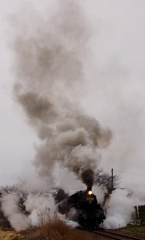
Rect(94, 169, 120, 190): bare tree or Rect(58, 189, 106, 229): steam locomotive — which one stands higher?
Rect(94, 169, 120, 190): bare tree

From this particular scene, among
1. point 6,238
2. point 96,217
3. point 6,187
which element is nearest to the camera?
point 6,238

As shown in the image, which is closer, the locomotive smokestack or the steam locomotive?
the steam locomotive

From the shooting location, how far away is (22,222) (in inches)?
943

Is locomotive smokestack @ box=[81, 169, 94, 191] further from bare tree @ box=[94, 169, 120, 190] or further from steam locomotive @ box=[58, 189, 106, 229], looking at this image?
bare tree @ box=[94, 169, 120, 190]

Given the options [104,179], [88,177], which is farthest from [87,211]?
[104,179]

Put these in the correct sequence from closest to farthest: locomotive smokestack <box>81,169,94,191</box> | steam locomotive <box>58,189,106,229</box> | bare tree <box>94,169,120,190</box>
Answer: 1. steam locomotive <box>58,189,106,229</box>
2. locomotive smokestack <box>81,169,94,191</box>
3. bare tree <box>94,169,120,190</box>

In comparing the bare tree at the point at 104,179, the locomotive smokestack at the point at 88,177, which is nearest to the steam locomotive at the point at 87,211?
the locomotive smokestack at the point at 88,177

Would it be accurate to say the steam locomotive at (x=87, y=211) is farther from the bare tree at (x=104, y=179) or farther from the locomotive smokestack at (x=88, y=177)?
the bare tree at (x=104, y=179)

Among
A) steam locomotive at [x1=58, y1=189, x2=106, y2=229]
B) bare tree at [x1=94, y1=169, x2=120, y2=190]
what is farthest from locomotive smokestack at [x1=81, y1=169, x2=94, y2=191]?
bare tree at [x1=94, y1=169, x2=120, y2=190]

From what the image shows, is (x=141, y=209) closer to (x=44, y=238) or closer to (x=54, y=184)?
(x=44, y=238)

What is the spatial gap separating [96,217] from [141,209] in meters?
3.70

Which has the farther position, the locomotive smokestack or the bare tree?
the bare tree

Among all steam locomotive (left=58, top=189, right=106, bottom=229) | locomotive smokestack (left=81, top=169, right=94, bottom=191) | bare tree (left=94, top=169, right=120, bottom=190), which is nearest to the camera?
steam locomotive (left=58, top=189, right=106, bottom=229)

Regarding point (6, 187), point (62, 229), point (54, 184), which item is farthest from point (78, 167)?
point (6, 187)
